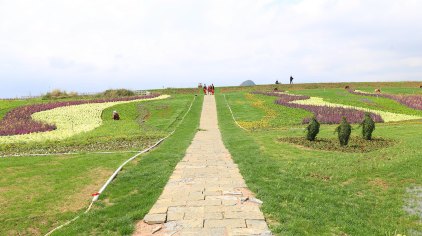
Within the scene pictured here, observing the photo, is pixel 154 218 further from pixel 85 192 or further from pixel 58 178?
pixel 58 178

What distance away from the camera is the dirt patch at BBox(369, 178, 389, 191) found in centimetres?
1055

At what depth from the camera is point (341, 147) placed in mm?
16703

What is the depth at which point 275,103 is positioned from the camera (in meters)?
40.1

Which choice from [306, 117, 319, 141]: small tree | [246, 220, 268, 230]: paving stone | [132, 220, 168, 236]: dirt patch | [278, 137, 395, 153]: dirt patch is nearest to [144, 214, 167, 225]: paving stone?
[132, 220, 168, 236]: dirt patch

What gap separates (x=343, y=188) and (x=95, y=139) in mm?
16196

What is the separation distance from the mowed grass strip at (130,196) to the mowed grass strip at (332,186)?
2.83 m

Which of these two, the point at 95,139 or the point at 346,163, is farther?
the point at 95,139

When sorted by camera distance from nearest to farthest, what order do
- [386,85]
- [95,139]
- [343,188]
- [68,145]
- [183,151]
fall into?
1. [343,188]
2. [183,151]
3. [68,145]
4. [95,139]
5. [386,85]

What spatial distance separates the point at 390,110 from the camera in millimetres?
34938

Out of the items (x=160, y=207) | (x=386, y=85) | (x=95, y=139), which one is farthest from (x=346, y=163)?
(x=386, y=85)

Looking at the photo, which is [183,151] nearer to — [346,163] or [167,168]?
[167,168]

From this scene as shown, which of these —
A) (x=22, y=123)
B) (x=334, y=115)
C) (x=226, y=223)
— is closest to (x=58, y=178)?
(x=226, y=223)

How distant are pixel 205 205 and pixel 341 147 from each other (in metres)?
10.6

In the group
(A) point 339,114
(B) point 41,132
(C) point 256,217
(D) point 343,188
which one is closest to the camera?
(C) point 256,217
